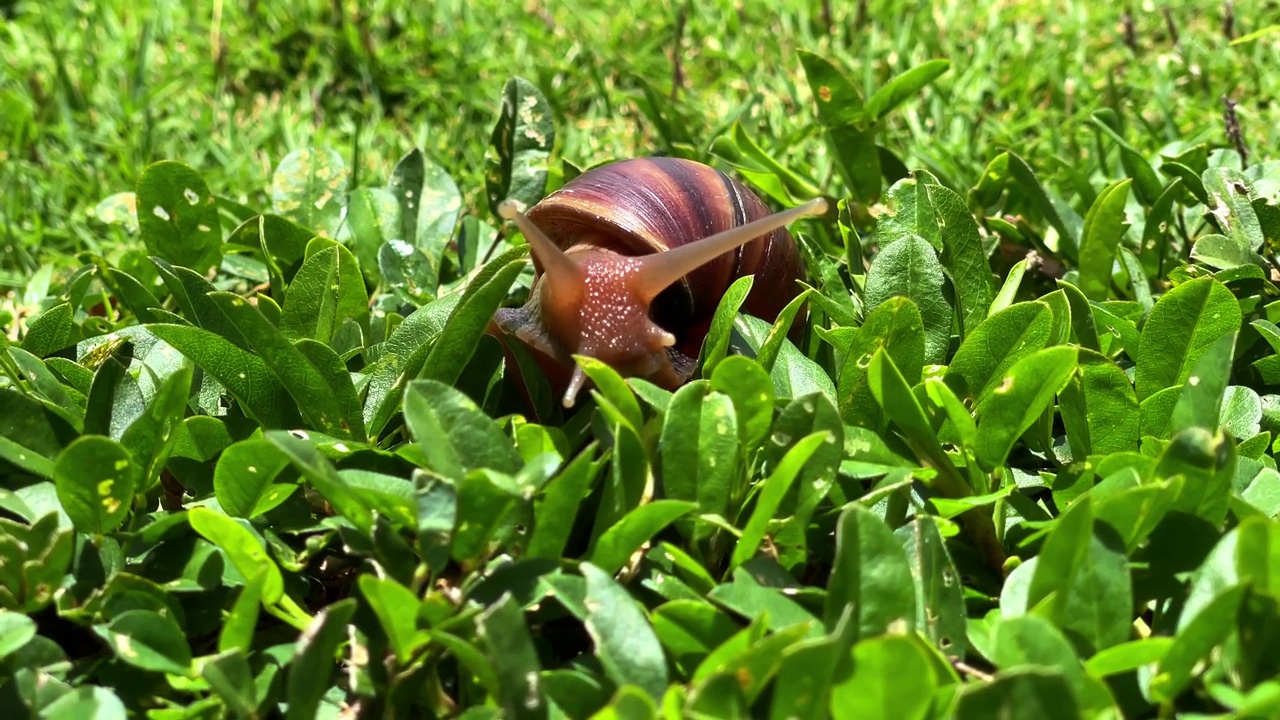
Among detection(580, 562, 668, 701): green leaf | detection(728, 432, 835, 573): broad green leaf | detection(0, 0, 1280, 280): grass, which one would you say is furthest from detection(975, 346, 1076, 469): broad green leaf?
detection(0, 0, 1280, 280): grass

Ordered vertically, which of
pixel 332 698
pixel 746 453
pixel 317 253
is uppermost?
pixel 317 253

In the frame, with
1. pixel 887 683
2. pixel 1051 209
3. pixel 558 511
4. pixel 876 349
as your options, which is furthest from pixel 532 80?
pixel 887 683

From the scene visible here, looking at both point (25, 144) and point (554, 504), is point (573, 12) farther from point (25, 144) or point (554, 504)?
point (554, 504)

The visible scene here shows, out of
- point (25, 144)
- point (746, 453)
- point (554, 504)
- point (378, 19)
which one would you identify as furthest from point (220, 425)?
point (378, 19)

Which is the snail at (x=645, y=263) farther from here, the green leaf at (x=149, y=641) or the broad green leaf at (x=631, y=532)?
the green leaf at (x=149, y=641)

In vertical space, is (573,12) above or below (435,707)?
above

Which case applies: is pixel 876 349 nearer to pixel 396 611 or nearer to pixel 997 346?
pixel 997 346

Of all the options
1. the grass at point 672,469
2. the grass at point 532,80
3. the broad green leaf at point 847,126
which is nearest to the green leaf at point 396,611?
the grass at point 672,469

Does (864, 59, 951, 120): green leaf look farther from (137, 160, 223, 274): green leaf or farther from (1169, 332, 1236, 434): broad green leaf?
(137, 160, 223, 274): green leaf
